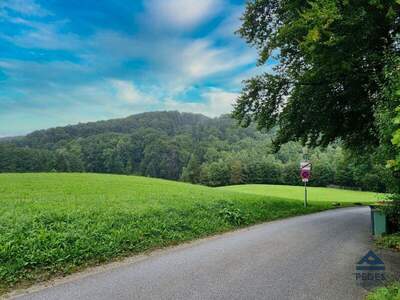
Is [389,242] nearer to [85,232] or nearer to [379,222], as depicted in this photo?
[379,222]

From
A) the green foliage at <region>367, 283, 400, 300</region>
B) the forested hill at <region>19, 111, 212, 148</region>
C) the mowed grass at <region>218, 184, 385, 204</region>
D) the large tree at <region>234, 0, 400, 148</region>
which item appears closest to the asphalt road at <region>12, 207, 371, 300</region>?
the green foliage at <region>367, 283, 400, 300</region>

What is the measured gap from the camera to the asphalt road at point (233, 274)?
17.6ft

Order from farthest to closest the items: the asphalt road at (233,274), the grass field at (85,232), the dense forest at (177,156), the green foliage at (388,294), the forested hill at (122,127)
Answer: the forested hill at (122,127) → the dense forest at (177,156) → the grass field at (85,232) → the asphalt road at (233,274) → the green foliage at (388,294)

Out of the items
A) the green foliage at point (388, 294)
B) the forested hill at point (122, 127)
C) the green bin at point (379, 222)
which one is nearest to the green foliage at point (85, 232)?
the green bin at point (379, 222)

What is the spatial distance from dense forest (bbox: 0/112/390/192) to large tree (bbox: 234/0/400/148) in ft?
9.72

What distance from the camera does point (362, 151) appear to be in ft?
60.1

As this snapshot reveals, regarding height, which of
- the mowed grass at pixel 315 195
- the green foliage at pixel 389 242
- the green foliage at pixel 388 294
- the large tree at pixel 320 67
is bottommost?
the mowed grass at pixel 315 195

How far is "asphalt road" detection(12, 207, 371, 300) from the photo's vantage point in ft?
17.6

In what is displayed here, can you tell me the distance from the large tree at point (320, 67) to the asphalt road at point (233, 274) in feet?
14.0

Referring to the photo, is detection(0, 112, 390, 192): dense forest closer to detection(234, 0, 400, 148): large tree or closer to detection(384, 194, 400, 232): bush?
detection(234, 0, 400, 148): large tree

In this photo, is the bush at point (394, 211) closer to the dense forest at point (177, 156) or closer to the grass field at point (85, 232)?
the grass field at point (85, 232)

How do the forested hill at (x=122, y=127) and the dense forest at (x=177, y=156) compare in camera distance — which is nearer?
the dense forest at (x=177, y=156)

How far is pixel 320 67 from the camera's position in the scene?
10.8 meters

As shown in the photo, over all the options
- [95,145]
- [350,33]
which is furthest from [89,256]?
[95,145]
